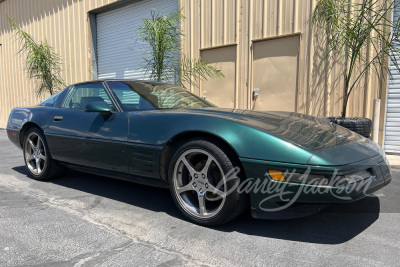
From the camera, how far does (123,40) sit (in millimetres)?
10000

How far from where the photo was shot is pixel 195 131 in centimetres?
248

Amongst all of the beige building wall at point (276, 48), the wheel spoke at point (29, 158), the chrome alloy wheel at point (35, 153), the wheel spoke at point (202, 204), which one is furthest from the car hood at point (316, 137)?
the beige building wall at point (276, 48)

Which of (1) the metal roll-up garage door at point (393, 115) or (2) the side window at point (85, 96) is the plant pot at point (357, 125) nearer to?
(1) the metal roll-up garage door at point (393, 115)

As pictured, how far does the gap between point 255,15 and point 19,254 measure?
6.21 meters

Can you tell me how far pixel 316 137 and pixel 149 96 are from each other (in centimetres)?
175

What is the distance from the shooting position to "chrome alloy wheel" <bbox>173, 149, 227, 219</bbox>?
2.41m

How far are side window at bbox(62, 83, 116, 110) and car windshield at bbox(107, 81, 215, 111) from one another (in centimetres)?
12

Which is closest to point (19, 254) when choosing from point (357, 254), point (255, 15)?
point (357, 254)

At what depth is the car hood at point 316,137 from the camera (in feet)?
7.06

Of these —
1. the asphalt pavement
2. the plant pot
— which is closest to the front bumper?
the asphalt pavement

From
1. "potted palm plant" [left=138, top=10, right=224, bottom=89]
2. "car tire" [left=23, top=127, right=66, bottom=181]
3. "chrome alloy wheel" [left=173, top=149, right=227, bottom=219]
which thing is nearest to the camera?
"chrome alloy wheel" [left=173, top=149, right=227, bottom=219]

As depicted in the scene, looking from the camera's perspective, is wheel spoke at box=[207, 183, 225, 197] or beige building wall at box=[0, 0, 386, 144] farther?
beige building wall at box=[0, 0, 386, 144]

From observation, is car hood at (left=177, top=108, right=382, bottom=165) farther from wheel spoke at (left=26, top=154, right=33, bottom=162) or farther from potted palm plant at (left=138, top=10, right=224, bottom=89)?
potted palm plant at (left=138, top=10, right=224, bottom=89)

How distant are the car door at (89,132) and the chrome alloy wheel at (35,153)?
36cm
